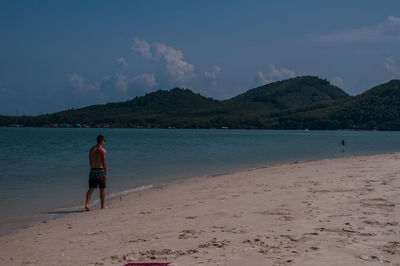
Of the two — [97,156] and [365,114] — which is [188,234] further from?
[365,114]

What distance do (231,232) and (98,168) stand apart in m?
5.41

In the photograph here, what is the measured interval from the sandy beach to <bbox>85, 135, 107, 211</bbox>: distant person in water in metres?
0.59

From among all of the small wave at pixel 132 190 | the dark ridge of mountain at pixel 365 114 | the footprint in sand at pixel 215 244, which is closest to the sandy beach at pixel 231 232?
the footprint in sand at pixel 215 244

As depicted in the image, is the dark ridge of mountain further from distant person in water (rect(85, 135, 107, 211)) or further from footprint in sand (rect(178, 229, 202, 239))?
footprint in sand (rect(178, 229, 202, 239))

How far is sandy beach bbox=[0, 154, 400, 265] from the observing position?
5.51 m

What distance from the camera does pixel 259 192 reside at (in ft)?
39.4

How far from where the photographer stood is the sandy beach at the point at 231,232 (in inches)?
217

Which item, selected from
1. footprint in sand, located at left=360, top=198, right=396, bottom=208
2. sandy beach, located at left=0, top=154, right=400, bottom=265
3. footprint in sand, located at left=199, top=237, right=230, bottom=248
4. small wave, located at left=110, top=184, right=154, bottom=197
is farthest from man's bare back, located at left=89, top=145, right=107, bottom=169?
footprint in sand, located at left=360, top=198, right=396, bottom=208

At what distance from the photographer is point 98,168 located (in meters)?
11.0

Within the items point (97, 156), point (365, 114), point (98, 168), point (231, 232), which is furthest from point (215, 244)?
point (365, 114)

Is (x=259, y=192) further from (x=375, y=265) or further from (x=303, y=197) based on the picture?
(x=375, y=265)

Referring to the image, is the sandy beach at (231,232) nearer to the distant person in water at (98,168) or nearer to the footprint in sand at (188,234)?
the footprint in sand at (188,234)

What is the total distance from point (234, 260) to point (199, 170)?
17.8 meters

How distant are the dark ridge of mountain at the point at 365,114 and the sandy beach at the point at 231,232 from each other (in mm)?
176453
